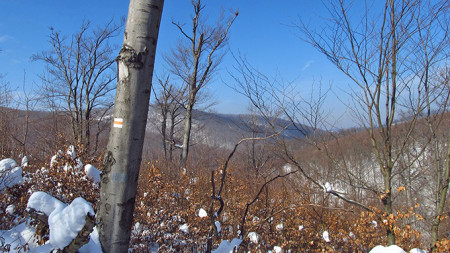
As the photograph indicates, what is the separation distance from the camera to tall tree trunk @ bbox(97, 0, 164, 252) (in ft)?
4.58

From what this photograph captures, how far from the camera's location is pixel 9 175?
3.80m

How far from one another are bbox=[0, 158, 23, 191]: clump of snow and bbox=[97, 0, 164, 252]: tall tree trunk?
10.4 feet

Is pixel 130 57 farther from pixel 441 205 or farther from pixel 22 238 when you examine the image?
pixel 441 205

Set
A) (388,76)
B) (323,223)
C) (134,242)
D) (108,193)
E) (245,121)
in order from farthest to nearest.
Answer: (245,121), (323,223), (134,242), (388,76), (108,193)

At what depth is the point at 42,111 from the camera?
1308 centimetres

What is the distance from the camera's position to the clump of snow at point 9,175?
12.2 ft

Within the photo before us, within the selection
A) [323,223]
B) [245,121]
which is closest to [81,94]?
[245,121]

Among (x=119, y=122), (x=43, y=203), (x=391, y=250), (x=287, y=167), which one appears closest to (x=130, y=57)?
(x=119, y=122)

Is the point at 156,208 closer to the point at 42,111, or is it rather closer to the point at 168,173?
the point at 168,173

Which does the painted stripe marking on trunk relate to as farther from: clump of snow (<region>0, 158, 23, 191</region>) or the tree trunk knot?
clump of snow (<region>0, 158, 23, 191</region>)

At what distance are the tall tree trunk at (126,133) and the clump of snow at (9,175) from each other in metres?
3.17

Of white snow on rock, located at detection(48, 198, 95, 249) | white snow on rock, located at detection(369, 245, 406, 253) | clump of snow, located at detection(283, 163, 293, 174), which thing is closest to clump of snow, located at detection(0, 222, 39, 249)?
white snow on rock, located at detection(48, 198, 95, 249)

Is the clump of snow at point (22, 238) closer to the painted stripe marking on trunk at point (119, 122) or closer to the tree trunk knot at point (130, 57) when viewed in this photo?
the painted stripe marking on trunk at point (119, 122)

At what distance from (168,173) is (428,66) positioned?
636cm
